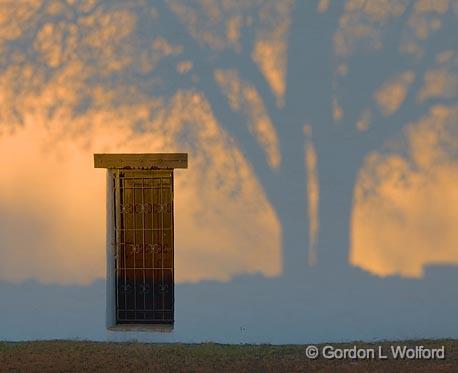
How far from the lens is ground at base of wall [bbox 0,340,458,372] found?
8.15 metres

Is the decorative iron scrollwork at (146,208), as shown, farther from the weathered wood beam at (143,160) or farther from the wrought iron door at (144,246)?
the weathered wood beam at (143,160)

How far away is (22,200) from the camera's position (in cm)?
953

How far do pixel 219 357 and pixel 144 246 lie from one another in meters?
1.68

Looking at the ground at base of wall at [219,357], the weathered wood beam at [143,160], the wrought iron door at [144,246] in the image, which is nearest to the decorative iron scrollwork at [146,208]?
the wrought iron door at [144,246]

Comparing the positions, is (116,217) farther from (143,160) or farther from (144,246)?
(143,160)

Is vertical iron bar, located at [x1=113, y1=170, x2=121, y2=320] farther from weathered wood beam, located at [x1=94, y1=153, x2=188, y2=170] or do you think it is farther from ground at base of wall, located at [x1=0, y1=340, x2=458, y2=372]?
ground at base of wall, located at [x1=0, y1=340, x2=458, y2=372]

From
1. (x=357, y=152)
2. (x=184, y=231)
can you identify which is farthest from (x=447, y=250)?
(x=184, y=231)

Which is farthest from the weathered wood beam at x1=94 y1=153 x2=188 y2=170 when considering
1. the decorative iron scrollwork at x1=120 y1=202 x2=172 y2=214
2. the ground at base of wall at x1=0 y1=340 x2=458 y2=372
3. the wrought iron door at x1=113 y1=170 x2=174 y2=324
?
the ground at base of wall at x1=0 y1=340 x2=458 y2=372

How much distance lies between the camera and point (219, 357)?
8.62 m

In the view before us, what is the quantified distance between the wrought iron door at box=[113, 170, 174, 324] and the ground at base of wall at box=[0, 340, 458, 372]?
51 centimetres

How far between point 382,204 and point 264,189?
49.8 inches

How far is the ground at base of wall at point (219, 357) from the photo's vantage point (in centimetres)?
815

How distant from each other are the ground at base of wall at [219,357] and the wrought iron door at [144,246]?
51 cm

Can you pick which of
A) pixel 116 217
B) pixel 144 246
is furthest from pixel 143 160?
pixel 144 246
